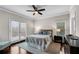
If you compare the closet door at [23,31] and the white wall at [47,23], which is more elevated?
the white wall at [47,23]

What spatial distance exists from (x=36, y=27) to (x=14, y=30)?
47 cm

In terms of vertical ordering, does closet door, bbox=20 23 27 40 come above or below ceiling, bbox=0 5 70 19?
below

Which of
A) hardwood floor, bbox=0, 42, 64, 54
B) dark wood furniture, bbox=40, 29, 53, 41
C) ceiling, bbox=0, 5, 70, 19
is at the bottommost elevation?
hardwood floor, bbox=0, 42, 64, 54

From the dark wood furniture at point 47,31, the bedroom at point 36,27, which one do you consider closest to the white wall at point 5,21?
the bedroom at point 36,27

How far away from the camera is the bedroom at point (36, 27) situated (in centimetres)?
156

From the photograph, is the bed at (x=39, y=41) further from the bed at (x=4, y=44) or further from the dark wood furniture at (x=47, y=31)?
the bed at (x=4, y=44)

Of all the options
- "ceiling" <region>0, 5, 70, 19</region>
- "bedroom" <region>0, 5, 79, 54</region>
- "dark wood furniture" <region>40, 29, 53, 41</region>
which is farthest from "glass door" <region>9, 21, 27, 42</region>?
"dark wood furniture" <region>40, 29, 53, 41</region>

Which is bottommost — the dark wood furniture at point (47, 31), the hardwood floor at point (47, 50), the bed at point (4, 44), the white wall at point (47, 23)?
the hardwood floor at point (47, 50)

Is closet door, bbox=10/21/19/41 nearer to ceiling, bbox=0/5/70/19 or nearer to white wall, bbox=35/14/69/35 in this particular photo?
ceiling, bbox=0/5/70/19

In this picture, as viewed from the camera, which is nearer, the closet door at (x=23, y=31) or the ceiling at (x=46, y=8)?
the ceiling at (x=46, y=8)

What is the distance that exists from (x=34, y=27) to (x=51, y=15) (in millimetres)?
437

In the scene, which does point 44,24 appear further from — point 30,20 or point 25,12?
point 25,12

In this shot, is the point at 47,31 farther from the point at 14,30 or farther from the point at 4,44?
the point at 4,44

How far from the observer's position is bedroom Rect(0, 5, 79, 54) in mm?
1557
